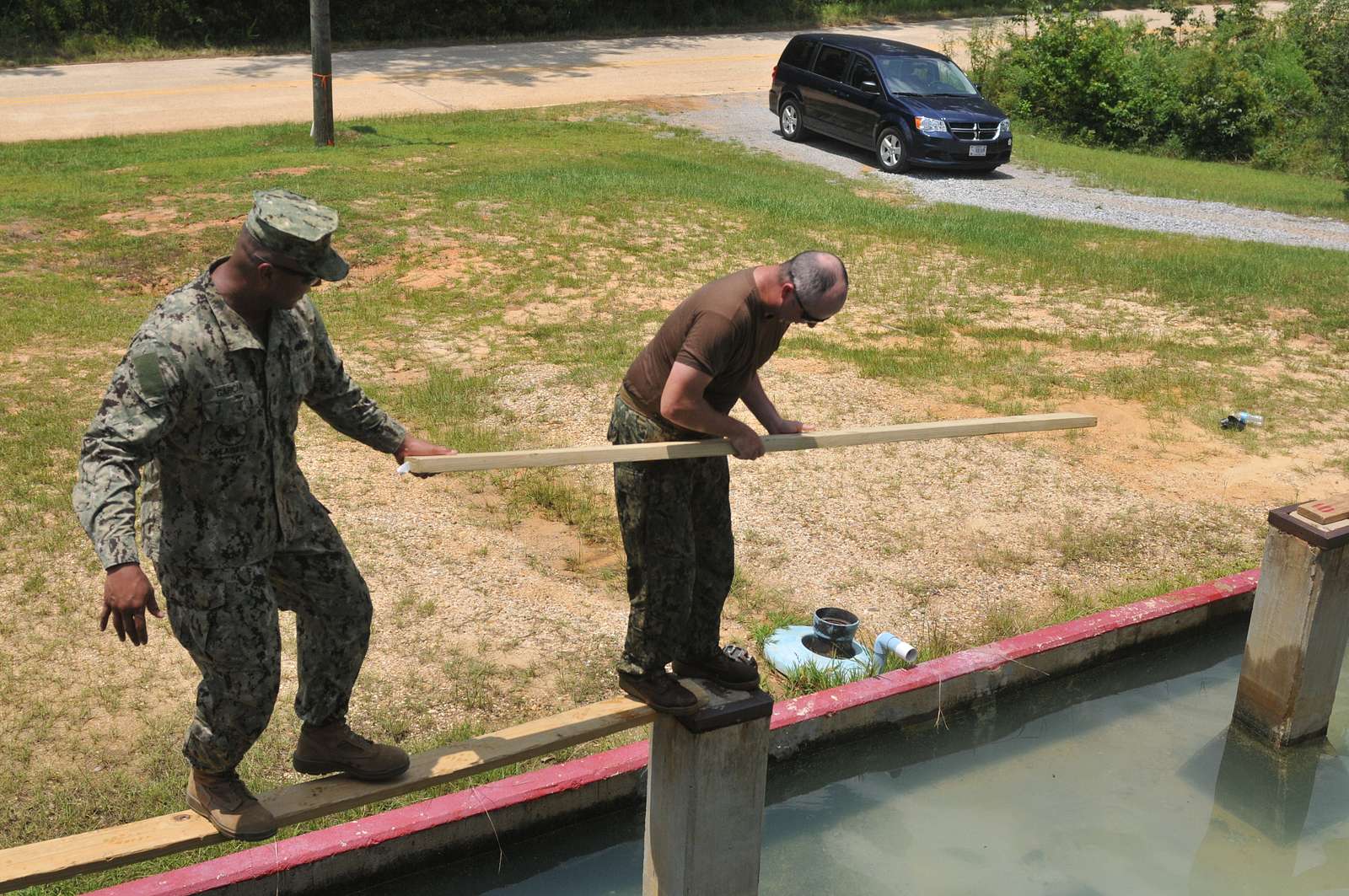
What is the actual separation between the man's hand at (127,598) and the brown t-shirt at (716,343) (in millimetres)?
1650

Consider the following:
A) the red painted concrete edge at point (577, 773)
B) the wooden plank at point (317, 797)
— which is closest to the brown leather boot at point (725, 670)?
the wooden plank at point (317, 797)

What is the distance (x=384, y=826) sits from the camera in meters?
4.78

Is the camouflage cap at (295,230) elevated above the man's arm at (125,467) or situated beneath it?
elevated above

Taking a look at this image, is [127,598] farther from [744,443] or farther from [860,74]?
[860,74]

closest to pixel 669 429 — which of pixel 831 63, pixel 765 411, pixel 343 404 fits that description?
pixel 765 411

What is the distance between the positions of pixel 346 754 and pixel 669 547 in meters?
1.18

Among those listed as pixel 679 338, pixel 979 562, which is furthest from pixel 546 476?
pixel 679 338

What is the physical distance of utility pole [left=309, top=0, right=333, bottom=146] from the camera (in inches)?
564

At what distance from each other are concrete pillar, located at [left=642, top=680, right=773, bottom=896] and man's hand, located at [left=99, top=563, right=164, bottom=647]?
168 cm

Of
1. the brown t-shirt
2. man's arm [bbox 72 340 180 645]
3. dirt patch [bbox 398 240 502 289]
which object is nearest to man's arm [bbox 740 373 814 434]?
the brown t-shirt

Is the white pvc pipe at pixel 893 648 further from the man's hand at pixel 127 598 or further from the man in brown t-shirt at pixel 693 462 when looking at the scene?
the man's hand at pixel 127 598

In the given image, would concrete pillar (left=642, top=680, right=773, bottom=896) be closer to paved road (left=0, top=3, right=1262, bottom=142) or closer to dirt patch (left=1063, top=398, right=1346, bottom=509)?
dirt patch (left=1063, top=398, right=1346, bottom=509)

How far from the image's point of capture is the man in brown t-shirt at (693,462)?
3.94 meters

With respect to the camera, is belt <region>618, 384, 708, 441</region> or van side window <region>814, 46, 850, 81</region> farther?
van side window <region>814, 46, 850, 81</region>
